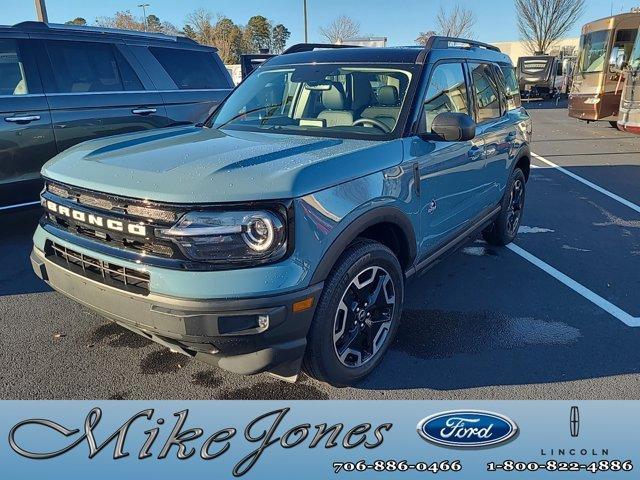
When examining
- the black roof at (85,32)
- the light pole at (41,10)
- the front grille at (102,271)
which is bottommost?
the front grille at (102,271)

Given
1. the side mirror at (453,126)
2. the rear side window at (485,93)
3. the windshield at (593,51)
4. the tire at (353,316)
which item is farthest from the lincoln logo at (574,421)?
the windshield at (593,51)

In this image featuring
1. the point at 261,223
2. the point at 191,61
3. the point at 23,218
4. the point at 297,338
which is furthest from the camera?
the point at 191,61

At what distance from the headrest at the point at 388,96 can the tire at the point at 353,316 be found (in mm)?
1036

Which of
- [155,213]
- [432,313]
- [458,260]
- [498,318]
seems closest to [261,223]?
[155,213]

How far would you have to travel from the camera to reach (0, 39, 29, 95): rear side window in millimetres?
4812

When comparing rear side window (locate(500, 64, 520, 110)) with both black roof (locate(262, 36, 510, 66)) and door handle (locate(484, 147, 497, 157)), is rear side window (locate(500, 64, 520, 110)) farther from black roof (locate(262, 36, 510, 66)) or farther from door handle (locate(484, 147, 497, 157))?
door handle (locate(484, 147, 497, 157))

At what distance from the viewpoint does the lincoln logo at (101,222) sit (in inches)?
90.8

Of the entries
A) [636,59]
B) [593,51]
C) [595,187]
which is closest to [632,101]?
[636,59]

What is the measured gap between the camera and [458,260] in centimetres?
493

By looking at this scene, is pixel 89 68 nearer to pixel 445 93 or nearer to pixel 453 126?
pixel 445 93

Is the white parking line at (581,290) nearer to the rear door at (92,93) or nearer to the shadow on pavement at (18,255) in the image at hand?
the rear door at (92,93)

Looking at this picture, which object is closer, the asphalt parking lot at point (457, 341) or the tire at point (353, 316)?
the tire at point (353, 316)

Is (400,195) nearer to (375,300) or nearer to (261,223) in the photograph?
(375,300)

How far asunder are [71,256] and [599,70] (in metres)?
15.0
